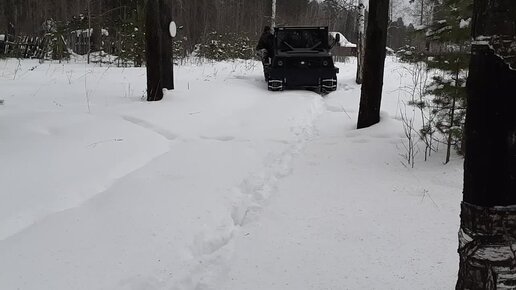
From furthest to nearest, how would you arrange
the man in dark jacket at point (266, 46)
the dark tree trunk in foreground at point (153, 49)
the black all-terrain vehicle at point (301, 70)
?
the man in dark jacket at point (266, 46)
the black all-terrain vehicle at point (301, 70)
the dark tree trunk in foreground at point (153, 49)

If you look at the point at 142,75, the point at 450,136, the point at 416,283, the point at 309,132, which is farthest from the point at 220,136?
the point at 142,75

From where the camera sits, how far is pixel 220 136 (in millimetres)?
7516

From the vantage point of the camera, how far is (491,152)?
1.85 meters

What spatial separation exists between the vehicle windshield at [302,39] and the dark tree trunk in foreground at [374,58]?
7445 millimetres

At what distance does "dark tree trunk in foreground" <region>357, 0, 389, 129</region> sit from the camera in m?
7.51

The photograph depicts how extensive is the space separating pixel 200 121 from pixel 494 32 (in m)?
6.82

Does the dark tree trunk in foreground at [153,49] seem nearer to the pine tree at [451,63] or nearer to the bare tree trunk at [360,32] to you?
the pine tree at [451,63]

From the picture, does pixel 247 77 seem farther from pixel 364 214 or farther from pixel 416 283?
pixel 416 283

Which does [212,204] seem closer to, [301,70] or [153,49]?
[153,49]

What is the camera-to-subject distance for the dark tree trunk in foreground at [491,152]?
179cm

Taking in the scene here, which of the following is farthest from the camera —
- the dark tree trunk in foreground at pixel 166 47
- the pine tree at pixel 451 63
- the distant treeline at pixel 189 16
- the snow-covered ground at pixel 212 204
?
the distant treeline at pixel 189 16

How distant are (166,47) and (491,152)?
32.5ft

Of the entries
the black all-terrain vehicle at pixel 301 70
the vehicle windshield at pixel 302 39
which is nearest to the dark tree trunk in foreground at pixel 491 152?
the black all-terrain vehicle at pixel 301 70

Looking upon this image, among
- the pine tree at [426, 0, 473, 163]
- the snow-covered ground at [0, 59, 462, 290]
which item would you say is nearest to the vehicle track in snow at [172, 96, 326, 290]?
the snow-covered ground at [0, 59, 462, 290]
